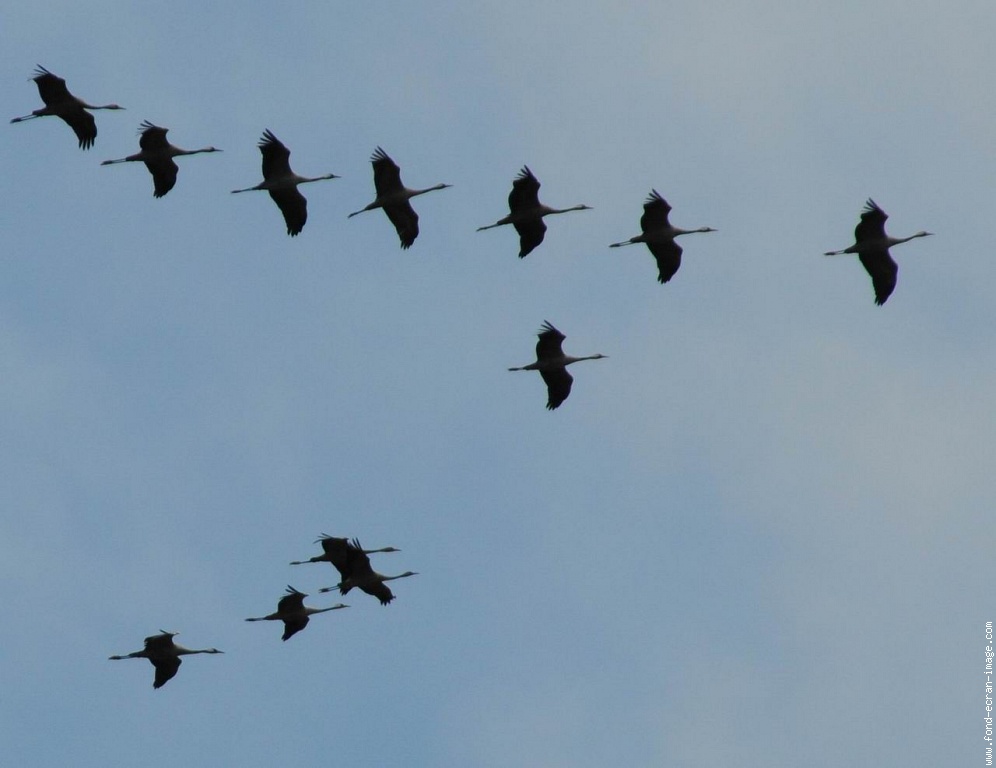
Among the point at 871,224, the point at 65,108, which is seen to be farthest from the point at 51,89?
the point at 871,224

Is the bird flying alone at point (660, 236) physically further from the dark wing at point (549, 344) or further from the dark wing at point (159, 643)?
the dark wing at point (159, 643)

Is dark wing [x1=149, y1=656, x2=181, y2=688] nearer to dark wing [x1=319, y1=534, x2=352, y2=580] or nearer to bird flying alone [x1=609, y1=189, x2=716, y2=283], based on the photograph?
dark wing [x1=319, y1=534, x2=352, y2=580]

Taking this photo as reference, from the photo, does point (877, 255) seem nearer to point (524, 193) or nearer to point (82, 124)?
point (524, 193)

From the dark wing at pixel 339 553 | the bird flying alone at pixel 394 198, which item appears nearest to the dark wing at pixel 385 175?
the bird flying alone at pixel 394 198

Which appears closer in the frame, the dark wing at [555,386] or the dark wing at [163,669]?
the dark wing at [163,669]

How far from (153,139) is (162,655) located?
951cm

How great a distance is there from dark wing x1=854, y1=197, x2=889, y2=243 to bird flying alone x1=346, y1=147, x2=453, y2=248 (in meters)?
8.21

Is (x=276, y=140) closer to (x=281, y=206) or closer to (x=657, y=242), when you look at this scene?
(x=281, y=206)

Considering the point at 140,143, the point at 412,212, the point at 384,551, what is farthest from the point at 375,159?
the point at 384,551

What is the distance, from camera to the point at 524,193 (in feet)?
147

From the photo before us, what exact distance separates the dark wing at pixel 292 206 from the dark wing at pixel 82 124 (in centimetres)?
346

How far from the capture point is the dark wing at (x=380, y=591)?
44.6 meters

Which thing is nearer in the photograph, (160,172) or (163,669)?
(163,669)

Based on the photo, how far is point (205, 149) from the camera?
47.2 meters
